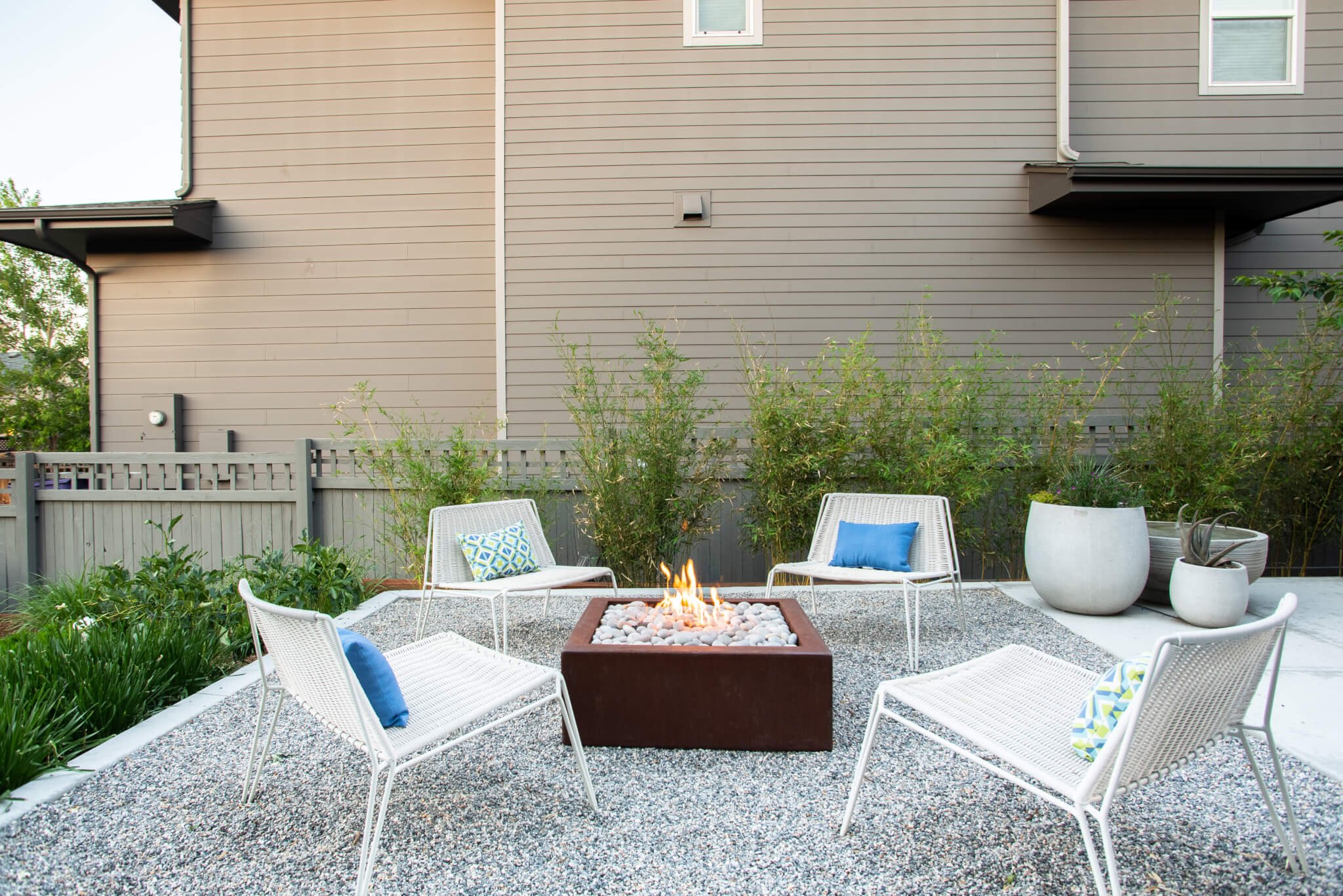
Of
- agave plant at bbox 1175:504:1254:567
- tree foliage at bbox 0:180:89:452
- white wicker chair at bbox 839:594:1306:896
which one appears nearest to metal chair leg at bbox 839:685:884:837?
white wicker chair at bbox 839:594:1306:896

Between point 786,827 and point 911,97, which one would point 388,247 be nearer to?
point 911,97

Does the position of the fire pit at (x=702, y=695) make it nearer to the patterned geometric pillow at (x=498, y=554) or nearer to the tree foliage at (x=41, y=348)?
the patterned geometric pillow at (x=498, y=554)

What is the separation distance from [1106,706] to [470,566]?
2.77 m

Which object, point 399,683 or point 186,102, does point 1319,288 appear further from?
point 186,102

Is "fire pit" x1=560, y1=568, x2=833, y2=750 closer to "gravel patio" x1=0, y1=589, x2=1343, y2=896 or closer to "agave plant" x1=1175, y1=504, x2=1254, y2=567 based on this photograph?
"gravel patio" x1=0, y1=589, x2=1343, y2=896

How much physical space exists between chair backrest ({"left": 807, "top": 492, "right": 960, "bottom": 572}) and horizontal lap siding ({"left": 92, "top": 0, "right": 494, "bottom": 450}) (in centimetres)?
311

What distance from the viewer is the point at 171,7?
6156 mm

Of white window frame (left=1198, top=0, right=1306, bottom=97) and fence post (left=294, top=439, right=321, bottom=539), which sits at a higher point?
white window frame (left=1198, top=0, right=1306, bottom=97)

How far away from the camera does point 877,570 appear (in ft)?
11.1

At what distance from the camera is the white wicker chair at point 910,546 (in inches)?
127

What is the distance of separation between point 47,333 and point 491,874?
14720 millimetres

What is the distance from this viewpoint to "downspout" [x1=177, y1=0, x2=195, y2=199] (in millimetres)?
5664

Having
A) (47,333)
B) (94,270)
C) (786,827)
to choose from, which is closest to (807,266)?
(786,827)

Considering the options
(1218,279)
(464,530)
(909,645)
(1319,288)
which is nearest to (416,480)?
(464,530)
